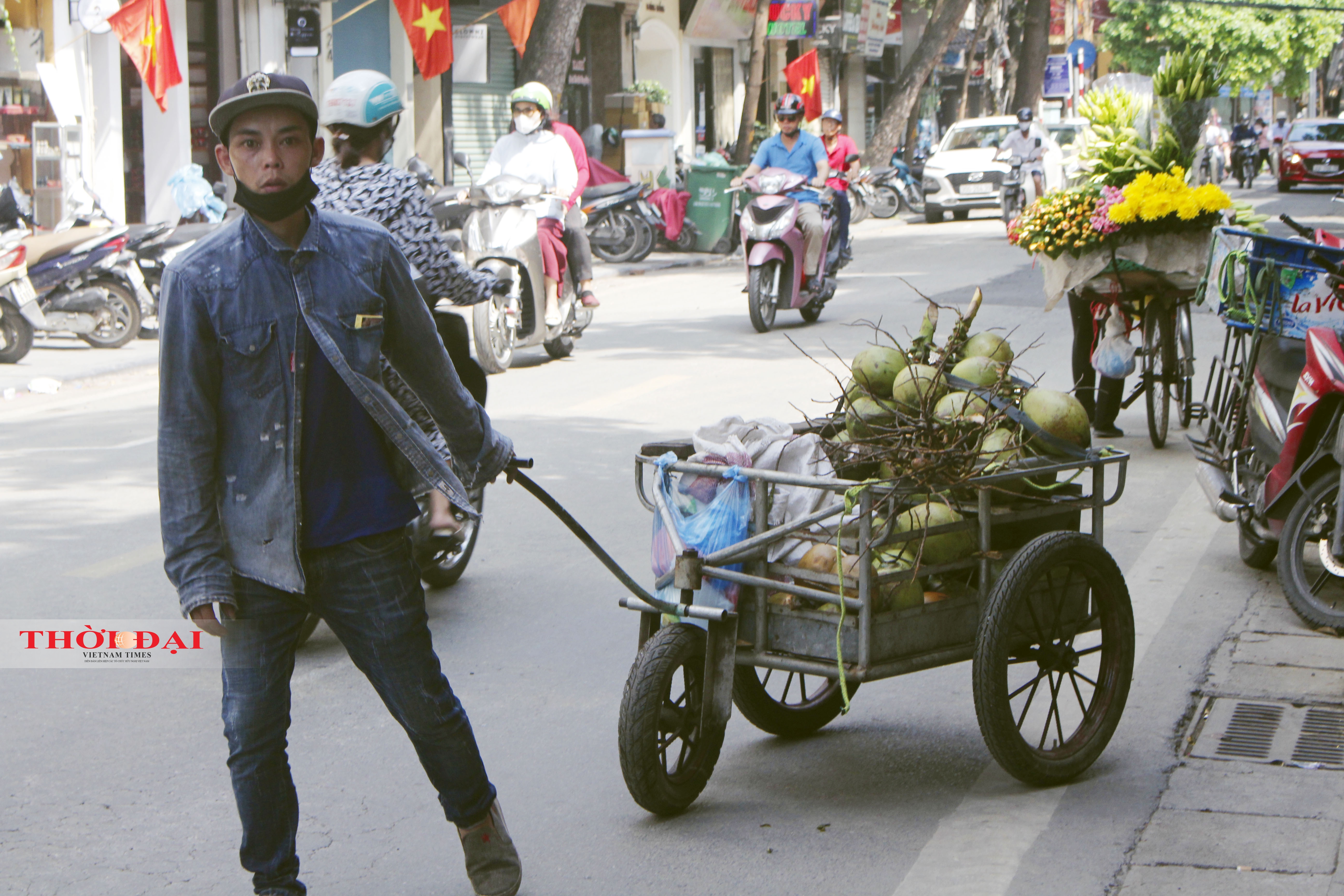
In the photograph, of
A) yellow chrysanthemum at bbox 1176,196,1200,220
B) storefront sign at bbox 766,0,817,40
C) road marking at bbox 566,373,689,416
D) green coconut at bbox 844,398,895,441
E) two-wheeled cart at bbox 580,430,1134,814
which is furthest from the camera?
storefront sign at bbox 766,0,817,40

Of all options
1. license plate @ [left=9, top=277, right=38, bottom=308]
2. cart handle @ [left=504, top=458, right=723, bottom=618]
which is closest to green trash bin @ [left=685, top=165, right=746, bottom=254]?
license plate @ [left=9, top=277, right=38, bottom=308]

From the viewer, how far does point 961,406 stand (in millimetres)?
3850

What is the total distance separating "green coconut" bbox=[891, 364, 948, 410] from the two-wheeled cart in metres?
0.24

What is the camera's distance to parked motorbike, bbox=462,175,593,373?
10812 mm

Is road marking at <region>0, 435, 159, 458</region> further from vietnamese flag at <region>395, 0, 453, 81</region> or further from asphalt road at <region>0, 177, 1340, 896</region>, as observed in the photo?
vietnamese flag at <region>395, 0, 453, 81</region>

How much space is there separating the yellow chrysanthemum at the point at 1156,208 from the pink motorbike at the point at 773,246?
526 cm

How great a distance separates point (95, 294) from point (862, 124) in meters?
31.1

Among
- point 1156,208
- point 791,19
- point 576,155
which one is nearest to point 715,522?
point 1156,208

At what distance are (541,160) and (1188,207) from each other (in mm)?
5028

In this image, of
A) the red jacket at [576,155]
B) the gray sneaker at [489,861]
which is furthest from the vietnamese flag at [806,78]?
the gray sneaker at [489,861]

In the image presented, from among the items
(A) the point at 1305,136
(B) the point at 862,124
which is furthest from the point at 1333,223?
(B) the point at 862,124

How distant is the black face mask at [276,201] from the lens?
2895 mm

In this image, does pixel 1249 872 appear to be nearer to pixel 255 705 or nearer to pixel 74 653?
pixel 255 705

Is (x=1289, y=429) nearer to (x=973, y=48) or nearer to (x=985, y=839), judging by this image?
(x=985, y=839)
